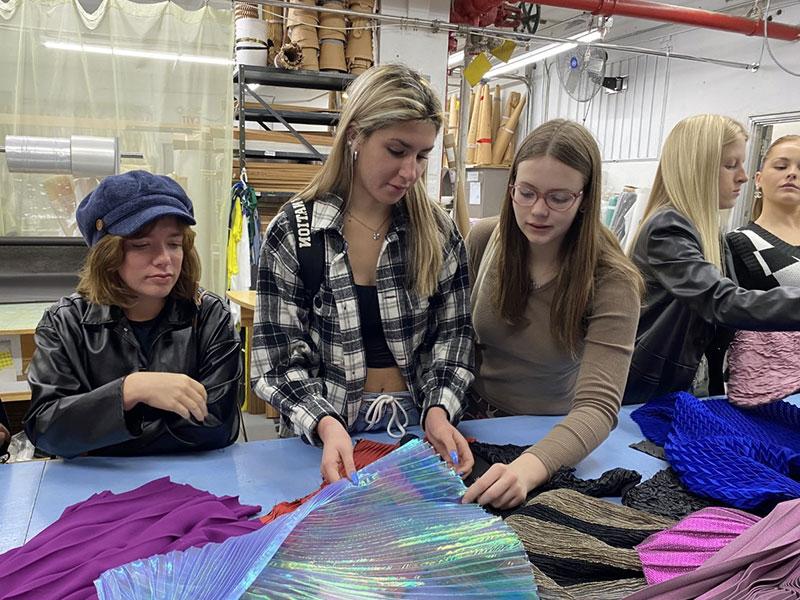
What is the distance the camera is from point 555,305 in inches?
52.4

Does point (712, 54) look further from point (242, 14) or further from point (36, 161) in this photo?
point (36, 161)

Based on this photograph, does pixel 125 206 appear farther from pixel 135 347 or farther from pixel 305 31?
pixel 305 31

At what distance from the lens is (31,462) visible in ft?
3.75

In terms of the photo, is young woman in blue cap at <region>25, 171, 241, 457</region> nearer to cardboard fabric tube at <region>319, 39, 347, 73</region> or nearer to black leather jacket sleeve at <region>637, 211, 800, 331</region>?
black leather jacket sleeve at <region>637, 211, 800, 331</region>

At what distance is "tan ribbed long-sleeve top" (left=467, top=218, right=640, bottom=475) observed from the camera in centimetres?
118

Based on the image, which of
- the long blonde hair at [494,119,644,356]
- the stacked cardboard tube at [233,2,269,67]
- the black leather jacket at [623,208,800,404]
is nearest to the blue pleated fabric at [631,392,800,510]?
the black leather jacket at [623,208,800,404]

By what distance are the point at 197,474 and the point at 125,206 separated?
1.74 ft

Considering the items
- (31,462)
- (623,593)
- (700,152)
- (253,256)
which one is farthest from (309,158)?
(623,593)

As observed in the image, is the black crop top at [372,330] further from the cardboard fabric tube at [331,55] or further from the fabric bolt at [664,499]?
the cardboard fabric tube at [331,55]

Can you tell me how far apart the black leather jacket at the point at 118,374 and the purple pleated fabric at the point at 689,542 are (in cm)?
80

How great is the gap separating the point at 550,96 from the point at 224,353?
21.2 ft

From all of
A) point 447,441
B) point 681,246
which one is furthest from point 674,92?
point 447,441

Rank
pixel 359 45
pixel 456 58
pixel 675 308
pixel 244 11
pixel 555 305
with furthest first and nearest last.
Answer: pixel 456 58 < pixel 359 45 < pixel 244 11 < pixel 675 308 < pixel 555 305

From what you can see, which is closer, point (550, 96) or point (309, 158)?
point (309, 158)
